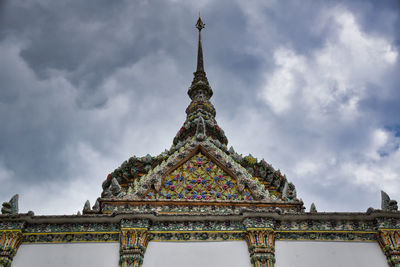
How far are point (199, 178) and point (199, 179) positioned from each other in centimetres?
4

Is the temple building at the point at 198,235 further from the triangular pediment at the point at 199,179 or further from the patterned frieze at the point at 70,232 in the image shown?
the triangular pediment at the point at 199,179

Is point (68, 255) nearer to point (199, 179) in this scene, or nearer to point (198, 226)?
point (198, 226)

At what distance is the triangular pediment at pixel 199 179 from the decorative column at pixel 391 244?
7.66 ft

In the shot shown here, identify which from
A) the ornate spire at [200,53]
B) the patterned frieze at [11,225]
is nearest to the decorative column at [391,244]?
the patterned frieze at [11,225]

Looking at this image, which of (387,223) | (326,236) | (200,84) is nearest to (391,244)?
(387,223)

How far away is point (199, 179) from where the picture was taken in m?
8.34

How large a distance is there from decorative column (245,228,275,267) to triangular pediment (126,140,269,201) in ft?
4.34

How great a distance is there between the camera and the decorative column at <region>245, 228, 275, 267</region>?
6121mm

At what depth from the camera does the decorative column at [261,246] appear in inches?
241

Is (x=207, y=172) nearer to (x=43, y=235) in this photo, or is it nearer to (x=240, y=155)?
(x=240, y=155)

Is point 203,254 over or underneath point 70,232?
underneath

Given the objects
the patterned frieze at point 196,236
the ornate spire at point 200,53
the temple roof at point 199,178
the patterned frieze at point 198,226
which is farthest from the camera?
the ornate spire at point 200,53

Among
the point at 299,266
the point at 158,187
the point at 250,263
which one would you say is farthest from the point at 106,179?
the point at 299,266

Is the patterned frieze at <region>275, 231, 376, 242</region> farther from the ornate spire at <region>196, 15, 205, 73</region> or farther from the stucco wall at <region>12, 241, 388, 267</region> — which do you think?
the ornate spire at <region>196, 15, 205, 73</region>
